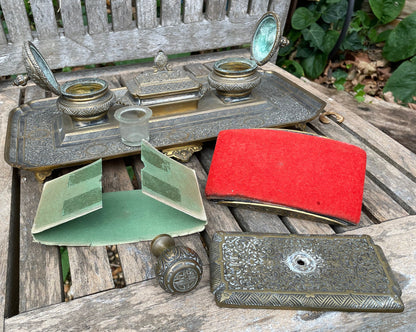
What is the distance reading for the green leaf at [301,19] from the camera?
9.31 feet

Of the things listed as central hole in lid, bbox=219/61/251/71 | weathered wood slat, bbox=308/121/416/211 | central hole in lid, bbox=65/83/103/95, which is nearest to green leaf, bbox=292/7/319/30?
central hole in lid, bbox=219/61/251/71

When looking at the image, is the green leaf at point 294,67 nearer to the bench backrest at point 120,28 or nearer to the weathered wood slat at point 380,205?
the bench backrest at point 120,28

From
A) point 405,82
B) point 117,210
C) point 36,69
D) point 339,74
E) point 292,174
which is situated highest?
point 36,69

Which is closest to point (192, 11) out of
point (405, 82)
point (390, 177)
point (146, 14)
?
point (146, 14)

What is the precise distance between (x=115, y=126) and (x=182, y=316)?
2.91 ft

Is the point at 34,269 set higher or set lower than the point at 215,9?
lower

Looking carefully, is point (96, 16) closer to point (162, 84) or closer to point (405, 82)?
point (162, 84)

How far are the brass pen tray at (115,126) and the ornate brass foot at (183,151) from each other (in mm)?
19

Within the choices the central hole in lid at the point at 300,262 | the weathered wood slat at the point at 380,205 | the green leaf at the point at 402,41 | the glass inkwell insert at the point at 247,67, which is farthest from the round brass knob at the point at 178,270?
the green leaf at the point at 402,41

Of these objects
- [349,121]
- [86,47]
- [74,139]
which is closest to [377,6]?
[349,121]

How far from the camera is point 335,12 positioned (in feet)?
9.29

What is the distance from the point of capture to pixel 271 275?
0.99 metres

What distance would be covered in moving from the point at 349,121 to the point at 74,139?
1.31 m

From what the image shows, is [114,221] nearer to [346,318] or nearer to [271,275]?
[271,275]
